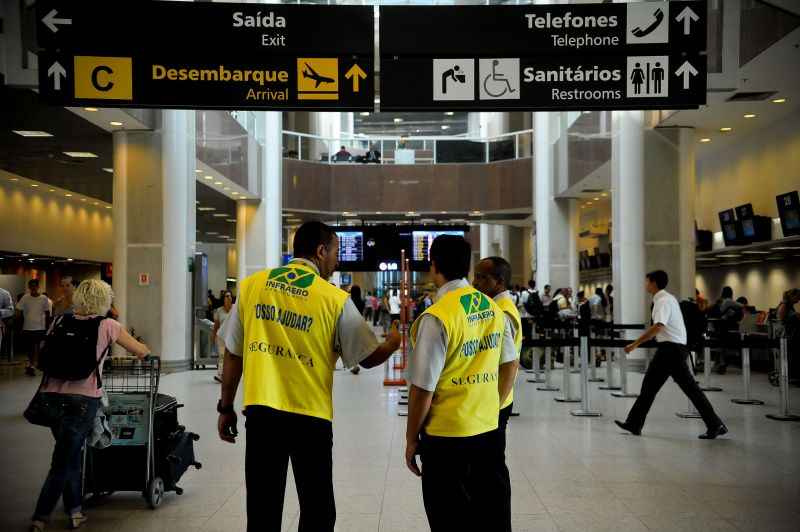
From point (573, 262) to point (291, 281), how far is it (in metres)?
22.4

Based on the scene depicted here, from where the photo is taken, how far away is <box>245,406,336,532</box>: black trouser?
3.61m

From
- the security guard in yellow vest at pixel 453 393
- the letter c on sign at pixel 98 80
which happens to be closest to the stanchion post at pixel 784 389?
the security guard in yellow vest at pixel 453 393

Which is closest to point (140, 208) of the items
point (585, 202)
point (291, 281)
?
point (291, 281)

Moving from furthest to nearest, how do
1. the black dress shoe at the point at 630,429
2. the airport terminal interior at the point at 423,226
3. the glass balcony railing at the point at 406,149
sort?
1. the glass balcony railing at the point at 406,149
2. the black dress shoe at the point at 630,429
3. the airport terminal interior at the point at 423,226

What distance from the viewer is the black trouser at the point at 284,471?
3607 mm

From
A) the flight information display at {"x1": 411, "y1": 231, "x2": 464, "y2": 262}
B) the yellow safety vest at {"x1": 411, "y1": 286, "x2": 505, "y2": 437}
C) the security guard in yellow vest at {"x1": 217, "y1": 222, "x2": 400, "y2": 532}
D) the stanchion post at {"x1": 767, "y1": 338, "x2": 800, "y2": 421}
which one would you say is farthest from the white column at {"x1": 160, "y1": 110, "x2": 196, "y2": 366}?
the yellow safety vest at {"x1": 411, "y1": 286, "x2": 505, "y2": 437}

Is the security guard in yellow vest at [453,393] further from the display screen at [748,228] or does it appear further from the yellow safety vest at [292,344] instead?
the display screen at [748,228]

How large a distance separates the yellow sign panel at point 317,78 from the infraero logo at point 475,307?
541 cm

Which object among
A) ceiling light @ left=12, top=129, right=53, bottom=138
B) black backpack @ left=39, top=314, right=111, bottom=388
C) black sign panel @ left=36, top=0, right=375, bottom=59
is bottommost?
black backpack @ left=39, top=314, right=111, bottom=388

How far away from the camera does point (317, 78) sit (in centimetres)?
877

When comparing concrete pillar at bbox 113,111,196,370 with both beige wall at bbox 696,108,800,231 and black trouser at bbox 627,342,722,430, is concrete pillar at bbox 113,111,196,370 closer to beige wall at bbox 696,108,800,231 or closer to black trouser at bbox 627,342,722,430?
black trouser at bbox 627,342,722,430

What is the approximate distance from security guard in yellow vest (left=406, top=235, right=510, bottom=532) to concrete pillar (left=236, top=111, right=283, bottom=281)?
22.5 m

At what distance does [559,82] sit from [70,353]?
5.78m

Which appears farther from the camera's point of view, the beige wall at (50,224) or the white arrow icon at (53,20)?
the beige wall at (50,224)
